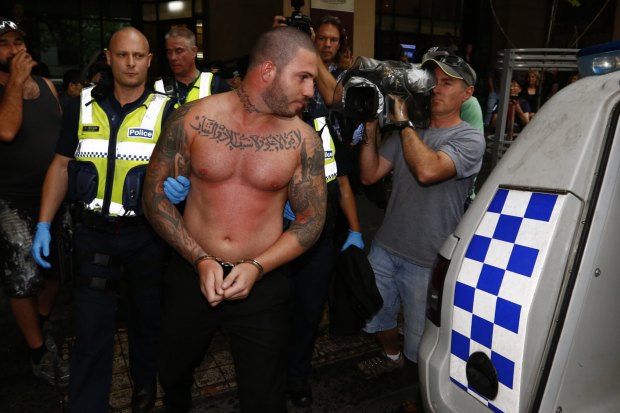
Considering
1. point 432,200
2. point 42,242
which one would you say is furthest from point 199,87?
point 432,200

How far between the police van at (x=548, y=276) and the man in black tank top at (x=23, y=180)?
2.64 metres

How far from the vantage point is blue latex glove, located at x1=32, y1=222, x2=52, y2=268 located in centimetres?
296

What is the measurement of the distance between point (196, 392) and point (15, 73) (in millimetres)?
2239

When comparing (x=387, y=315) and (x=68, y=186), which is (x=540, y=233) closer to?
(x=387, y=315)

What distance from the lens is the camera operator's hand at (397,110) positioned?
2.92m

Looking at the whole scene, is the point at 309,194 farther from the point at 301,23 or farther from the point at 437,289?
the point at 301,23

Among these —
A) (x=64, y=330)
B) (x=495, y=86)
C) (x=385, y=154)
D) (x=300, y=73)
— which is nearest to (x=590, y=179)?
(x=300, y=73)

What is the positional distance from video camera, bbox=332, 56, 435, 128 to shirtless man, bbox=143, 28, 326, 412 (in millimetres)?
477

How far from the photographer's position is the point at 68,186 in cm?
287

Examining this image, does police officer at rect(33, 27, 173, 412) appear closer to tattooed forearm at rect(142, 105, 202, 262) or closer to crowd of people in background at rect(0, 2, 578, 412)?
crowd of people in background at rect(0, 2, 578, 412)

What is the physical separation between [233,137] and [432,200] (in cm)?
129

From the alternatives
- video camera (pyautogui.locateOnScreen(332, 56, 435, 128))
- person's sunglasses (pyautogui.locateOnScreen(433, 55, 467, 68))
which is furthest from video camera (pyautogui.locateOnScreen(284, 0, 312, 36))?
person's sunglasses (pyautogui.locateOnScreen(433, 55, 467, 68))

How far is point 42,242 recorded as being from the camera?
2.97 metres

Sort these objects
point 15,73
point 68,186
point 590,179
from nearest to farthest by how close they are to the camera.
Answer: point 590,179, point 68,186, point 15,73
